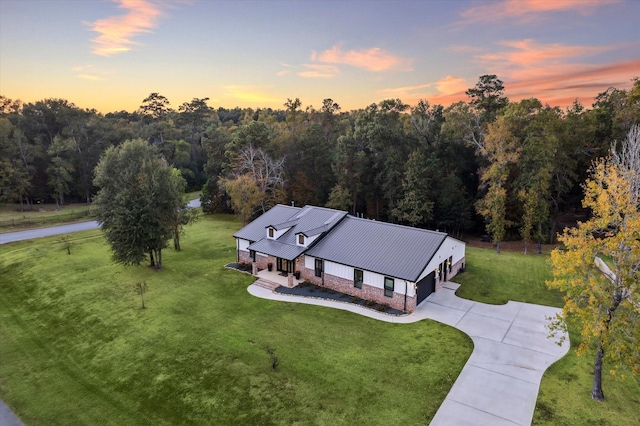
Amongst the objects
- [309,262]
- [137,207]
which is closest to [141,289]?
[137,207]

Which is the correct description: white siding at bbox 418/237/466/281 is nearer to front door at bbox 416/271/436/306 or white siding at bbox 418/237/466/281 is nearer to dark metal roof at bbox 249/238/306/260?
front door at bbox 416/271/436/306

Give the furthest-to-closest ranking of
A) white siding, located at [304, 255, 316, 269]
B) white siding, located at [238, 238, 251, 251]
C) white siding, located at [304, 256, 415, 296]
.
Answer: white siding, located at [238, 238, 251, 251], white siding, located at [304, 255, 316, 269], white siding, located at [304, 256, 415, 296]

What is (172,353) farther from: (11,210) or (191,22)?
(11,210)

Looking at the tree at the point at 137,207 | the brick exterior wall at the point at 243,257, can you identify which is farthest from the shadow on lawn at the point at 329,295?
the tree at the point at 137,207

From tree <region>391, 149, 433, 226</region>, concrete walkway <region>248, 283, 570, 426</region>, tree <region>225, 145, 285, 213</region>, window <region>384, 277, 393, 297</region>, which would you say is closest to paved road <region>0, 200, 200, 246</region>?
tree <region>225, 145, 285, 213</region>

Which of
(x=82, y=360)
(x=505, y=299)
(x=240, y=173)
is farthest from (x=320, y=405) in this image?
(x=240, y=173)

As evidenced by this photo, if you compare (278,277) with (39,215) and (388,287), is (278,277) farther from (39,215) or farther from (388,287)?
(39,215)

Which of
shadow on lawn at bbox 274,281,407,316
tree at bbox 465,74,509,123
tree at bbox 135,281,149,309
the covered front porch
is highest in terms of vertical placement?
tree at bbox 465,74,509,123
